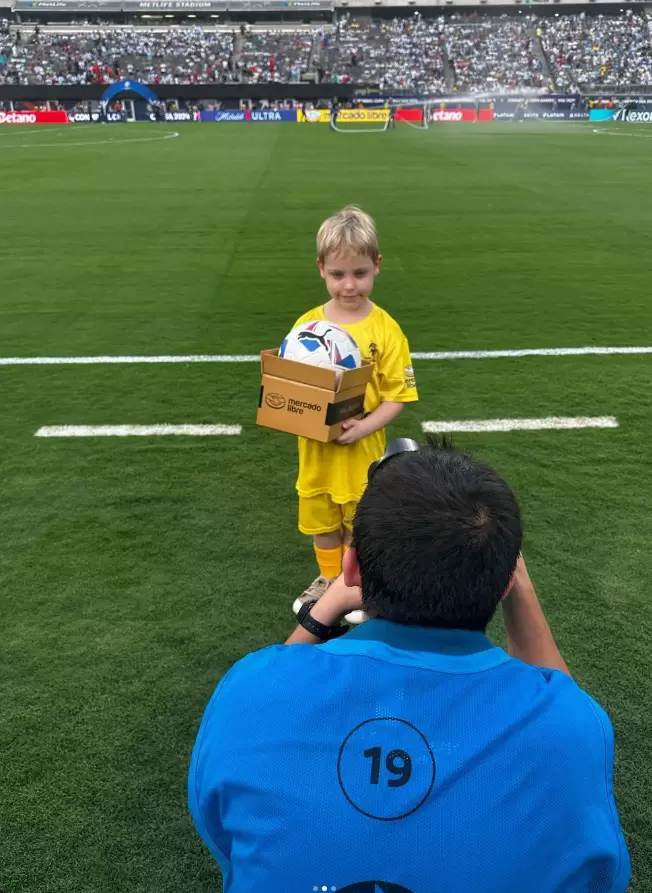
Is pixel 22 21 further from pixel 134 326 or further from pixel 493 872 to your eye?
pixel 493 872

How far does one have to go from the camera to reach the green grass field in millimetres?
2574

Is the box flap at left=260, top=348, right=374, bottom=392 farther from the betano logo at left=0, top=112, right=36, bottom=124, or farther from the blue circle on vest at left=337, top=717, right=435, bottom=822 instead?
the betano logo at left=0, top=112, right=36, bottom=124

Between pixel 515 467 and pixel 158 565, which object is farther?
pixel 515 467

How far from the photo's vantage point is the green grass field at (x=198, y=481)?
257 centimetres

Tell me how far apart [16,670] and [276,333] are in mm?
4872

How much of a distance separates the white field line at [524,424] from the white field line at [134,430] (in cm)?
158

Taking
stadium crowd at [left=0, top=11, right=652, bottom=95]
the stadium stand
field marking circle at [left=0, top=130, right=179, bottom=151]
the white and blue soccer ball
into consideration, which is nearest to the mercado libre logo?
the white and blue soccer ball

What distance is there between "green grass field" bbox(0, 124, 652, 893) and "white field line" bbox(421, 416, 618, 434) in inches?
3.7

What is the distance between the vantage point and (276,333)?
24.0ft

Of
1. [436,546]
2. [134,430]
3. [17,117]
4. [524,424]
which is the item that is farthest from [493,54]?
[436,546]

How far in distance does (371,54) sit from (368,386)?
224ft

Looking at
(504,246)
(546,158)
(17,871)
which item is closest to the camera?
(17,871)

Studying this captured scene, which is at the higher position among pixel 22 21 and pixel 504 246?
pixel 22 21

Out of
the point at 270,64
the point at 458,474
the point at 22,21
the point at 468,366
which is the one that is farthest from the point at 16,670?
the point at 22,21
